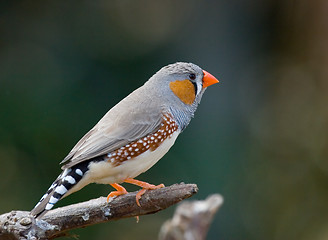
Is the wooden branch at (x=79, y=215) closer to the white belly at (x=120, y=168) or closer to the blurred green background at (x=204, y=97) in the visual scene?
the white belly at (x=120, y=168)

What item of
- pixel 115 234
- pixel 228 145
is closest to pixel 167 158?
pixel 228 145

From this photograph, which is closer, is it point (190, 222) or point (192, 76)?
point (190, 222)

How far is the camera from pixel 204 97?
23.5ft

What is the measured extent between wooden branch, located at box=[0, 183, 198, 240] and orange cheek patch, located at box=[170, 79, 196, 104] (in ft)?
3.03

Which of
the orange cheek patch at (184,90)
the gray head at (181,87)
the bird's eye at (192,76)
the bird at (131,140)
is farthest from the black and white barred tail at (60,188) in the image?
the bird's eye at (192,76)

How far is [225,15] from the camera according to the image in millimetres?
7621

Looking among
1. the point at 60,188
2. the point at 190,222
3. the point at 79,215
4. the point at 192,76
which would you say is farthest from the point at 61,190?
the point at 192,76

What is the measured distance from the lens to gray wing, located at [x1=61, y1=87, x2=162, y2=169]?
4148mm

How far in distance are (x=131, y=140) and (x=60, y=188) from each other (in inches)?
24.7

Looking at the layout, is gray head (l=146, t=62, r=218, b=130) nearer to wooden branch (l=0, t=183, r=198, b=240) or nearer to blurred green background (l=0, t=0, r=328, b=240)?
wooden branch (l=0, t=183, r=198, b=240)

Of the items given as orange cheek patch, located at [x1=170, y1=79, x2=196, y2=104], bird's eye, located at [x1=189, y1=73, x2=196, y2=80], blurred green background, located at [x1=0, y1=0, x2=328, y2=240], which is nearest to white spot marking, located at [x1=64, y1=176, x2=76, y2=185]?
orange cheek patch, located at [x1=170, y1=79, x2=196, y2=104]

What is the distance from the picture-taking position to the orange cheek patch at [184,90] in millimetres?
4648

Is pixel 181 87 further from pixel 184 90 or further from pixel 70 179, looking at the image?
pixel 70 179

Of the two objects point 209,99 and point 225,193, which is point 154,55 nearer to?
point 209,99
